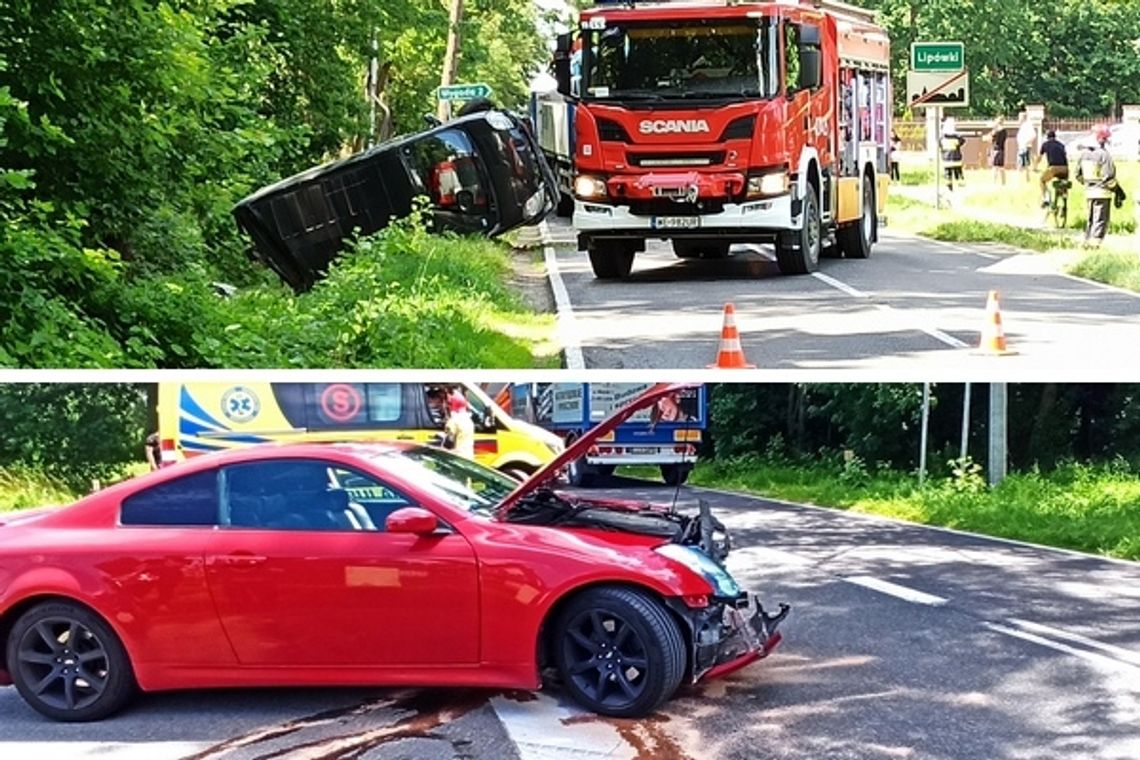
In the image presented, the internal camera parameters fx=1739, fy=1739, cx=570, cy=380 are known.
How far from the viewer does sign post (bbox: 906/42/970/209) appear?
9.23 feet

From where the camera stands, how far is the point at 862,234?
11.5ft

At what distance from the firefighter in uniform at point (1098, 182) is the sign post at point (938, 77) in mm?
216

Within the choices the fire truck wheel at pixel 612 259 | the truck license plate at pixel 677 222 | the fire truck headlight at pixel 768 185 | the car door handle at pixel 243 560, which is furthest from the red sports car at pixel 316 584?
the fire truck headlight at pixel 768 185

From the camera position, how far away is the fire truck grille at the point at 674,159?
3.59 m

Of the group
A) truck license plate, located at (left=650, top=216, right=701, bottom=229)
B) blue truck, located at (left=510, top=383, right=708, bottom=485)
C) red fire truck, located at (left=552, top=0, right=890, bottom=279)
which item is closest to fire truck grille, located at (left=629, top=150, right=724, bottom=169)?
red fire truck, located at (left=552, top=0, right=890, bottom=279)

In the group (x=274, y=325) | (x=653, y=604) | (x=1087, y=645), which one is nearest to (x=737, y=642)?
(x=653, y=604)

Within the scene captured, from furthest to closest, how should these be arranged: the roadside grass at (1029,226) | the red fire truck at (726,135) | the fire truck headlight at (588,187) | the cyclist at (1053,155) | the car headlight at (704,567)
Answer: the fire truck headlight at (588,187) < the red fire truck at (726,135) < the car headlight at (704,567) < the roadside grass at (1029,226) < the cyclist at (1053,155)

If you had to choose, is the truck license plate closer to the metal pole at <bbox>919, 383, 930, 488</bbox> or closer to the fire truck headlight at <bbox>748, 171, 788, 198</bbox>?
the fire truck headlight at <bbox>748, 171, 788, 198</bbox>

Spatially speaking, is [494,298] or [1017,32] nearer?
[1017,32]

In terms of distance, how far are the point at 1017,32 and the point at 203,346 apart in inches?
64.5

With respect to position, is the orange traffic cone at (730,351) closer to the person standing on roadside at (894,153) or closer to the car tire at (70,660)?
the person standing on roadside at (894,153)

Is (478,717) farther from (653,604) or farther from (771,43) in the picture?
(771,43)

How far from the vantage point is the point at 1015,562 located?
3.25 m

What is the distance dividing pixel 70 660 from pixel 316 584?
0.50m
